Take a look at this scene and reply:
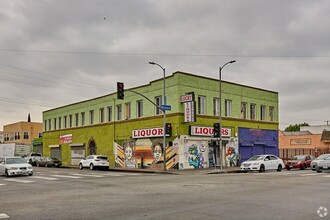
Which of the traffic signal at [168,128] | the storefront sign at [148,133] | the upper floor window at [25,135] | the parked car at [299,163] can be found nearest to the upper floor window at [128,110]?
the storefront sign at [148,133]

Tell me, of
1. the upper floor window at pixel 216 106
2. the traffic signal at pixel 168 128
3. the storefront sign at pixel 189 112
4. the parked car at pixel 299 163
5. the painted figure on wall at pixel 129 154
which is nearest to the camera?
the traffic signal at pixel 168 128

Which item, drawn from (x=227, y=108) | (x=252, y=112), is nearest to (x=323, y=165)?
(x=227, y=108)

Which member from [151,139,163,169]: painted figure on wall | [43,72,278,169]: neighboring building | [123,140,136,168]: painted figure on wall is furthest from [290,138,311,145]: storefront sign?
[151,139,163,169]: painted figure on wall

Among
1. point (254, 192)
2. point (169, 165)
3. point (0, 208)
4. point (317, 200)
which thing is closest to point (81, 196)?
point (0, 208)

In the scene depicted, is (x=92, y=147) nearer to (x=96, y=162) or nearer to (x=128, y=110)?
(x=128, y=110)

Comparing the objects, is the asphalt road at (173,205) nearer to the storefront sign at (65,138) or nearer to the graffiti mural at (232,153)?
the graffiti mural at (232,153)

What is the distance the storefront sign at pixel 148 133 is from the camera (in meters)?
38.2

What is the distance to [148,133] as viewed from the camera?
39.6 metres

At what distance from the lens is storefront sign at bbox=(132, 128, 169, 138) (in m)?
38.2

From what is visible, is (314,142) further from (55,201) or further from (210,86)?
(55,201)

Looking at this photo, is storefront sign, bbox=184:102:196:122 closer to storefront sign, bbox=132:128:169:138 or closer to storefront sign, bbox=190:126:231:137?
storefront sign, bbox=190:126:231:137

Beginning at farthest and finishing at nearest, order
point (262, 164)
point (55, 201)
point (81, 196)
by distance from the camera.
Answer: point (262, 164)
point (81, 196)
point (55, 201)

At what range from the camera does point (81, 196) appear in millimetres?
14555

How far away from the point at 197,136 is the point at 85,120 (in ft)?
64.3
